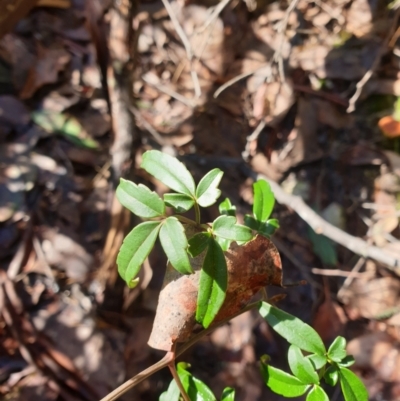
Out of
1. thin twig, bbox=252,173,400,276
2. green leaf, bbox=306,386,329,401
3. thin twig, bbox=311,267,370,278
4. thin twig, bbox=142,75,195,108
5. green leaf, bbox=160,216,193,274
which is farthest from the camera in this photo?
thin twig, bbox=142,75,195,108

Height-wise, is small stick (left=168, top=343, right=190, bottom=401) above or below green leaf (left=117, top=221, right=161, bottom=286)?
below

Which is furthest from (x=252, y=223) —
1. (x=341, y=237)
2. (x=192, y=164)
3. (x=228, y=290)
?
(x=192, y=164)

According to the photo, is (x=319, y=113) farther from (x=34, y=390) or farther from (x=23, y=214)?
(x=34, y=390)

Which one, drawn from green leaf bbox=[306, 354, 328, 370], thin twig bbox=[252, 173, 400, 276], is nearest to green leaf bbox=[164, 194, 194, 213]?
green leaf bbox=[306, 354, 328, 370]

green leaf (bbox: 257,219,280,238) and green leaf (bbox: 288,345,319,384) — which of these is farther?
green leaf (bbox: 257,219,280,238)

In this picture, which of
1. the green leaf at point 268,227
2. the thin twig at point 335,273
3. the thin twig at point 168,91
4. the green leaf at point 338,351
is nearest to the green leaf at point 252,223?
the green leaf at point 268,227

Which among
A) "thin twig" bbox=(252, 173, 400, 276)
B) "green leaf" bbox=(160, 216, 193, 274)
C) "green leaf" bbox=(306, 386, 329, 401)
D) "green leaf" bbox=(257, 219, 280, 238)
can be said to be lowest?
"thin twig" bbox=(252, 173, 400, 276)

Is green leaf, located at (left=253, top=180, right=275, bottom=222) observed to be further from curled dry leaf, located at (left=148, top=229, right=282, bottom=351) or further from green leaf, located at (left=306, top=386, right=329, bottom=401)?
green leaf, located at (left=306, top=386, right=329, bottom=401)
